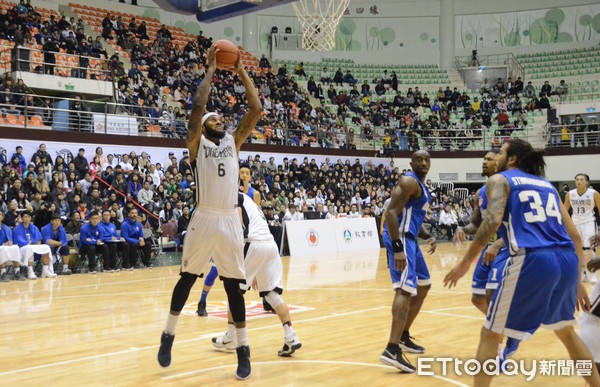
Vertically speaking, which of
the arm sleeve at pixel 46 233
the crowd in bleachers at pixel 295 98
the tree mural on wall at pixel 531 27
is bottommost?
the arm sleeve at pixel 46 233

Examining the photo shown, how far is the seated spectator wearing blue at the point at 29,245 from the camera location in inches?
507

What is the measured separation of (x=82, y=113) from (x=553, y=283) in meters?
17.6

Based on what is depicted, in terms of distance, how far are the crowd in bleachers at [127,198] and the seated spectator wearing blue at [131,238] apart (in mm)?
23

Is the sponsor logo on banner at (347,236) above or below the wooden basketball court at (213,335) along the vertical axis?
below

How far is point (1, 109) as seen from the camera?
17.7 m

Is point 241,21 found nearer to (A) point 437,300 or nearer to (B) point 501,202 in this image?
(A) point 437,300

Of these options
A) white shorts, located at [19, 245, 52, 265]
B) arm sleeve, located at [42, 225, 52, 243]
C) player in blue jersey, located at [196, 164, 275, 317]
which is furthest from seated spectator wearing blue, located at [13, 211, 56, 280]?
player in blue jersey, located at [196, 164, 275, 317]

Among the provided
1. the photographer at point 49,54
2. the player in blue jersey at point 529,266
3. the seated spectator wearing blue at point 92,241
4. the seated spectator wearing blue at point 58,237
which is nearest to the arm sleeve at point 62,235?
the seated spectator wearing blue at point 58,237

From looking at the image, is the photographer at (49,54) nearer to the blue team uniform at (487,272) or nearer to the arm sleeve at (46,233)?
the arm sleeve at (46,233)

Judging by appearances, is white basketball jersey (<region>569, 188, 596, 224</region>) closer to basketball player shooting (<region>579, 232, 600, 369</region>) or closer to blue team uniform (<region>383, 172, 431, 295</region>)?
blue team uniform (<region>383, 172, 431, 295</region>)

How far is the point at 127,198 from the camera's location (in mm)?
16766

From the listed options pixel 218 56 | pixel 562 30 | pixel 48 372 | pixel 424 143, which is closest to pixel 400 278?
pixel 218 56

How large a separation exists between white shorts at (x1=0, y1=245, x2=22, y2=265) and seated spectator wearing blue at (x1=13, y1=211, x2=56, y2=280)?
19cm

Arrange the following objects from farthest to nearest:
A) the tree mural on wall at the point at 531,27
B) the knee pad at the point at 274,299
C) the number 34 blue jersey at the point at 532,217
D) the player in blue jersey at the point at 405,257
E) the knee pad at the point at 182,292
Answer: the tree mural on wall at the point at 531,27 < the knee pad at the point at 274,299 < the player in blue jersey at the point at 405,257 < the knee pad at the point at 182,292 < the number 34 blue jersey at the point at 532,217
